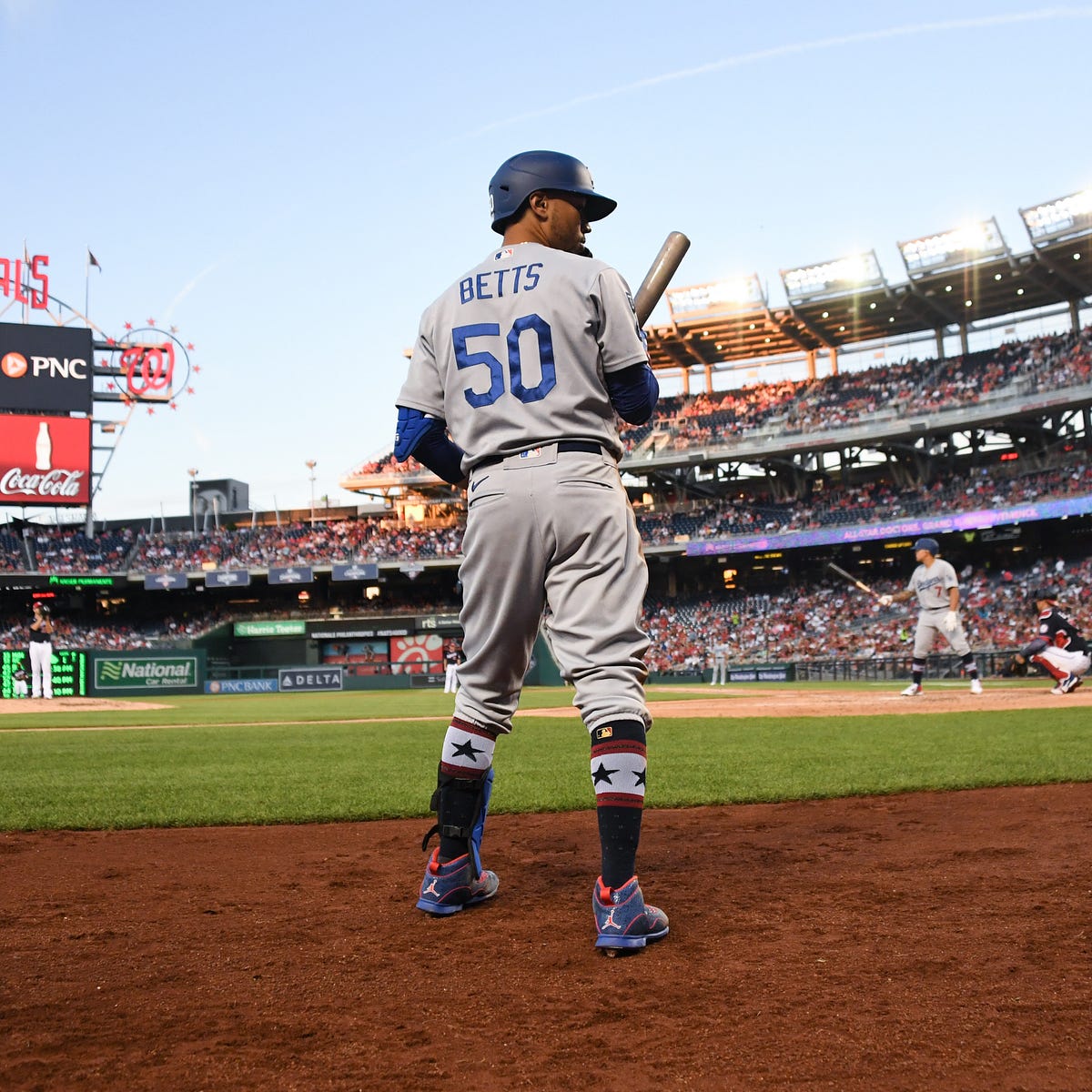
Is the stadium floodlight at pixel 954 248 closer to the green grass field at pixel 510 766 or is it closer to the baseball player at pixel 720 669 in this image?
the baseball player at pixel 720 669

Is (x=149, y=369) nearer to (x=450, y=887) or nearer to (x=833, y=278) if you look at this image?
(x=833, y=278)

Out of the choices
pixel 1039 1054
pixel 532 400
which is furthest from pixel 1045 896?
pixel 532 400

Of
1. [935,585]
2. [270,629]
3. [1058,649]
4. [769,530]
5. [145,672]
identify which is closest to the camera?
[935,585]

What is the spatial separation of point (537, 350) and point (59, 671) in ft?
88.1

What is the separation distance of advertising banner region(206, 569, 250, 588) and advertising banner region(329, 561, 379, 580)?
3791mm

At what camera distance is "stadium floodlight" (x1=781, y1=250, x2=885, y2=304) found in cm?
3784

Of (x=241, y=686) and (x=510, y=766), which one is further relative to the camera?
(x=241, y=686)

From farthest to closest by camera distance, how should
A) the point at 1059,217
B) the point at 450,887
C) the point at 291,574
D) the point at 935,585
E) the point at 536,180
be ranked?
the point at 291,574 → the point at 1059,217 → the point at 935,585 → the point at 536,180 → the point at 450,887

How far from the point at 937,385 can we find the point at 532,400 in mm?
38237

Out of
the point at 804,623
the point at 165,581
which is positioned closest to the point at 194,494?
the point at 165,581

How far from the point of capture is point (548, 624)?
8.80 feet

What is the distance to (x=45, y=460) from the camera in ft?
116

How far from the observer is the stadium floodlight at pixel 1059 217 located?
1292 inches

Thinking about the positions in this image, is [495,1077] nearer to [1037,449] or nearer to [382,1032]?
[382,1032]
